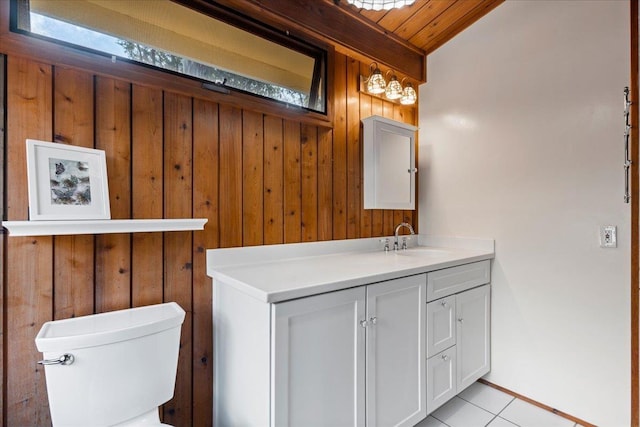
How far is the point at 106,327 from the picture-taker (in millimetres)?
1136

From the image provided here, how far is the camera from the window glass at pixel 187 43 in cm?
114

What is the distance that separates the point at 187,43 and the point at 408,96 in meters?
1.61

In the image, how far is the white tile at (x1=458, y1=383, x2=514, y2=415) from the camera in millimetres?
1895

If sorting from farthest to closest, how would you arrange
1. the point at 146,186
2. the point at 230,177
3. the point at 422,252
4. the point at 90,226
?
the point at 422,252 → the point at 230,177 → the point at 146,186 → the point at 90,226

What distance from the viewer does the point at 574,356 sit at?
1.76 m

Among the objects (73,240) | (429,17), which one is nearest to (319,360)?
(73,240)


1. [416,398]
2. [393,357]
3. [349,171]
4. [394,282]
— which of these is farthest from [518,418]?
[349,171]

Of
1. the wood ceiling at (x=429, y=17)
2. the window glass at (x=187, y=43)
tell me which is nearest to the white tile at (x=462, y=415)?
the window glass at (x=187, y=43)

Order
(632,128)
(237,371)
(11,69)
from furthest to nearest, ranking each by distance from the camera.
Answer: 1. (632,128)
2. (237,371)
3. (11,69)

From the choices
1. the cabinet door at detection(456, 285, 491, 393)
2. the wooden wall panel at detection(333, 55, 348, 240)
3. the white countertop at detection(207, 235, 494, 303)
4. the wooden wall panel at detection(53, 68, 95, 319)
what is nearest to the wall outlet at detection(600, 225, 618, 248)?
the white countertop at detection(207, 235, 494, 303)

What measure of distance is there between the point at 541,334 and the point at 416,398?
37.5 inches

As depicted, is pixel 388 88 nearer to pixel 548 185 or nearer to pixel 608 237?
pixel 548 185

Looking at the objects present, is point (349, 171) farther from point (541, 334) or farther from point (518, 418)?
point (518, 418)

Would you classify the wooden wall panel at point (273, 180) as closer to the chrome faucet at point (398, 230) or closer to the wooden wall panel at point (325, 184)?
the wooden wall panel at point (325, 184)
